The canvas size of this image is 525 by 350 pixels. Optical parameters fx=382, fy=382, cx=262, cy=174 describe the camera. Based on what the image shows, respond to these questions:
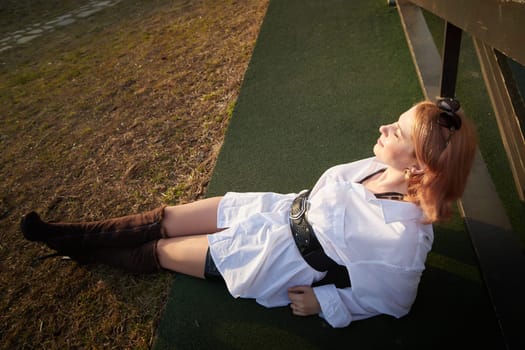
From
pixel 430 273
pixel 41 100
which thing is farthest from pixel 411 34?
pixel 41 100

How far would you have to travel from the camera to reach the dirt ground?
2.31 m

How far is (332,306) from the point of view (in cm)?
188

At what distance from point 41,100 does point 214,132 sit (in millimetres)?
2769

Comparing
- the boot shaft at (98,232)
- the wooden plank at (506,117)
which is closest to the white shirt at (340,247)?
the boot shaft at (98,232)

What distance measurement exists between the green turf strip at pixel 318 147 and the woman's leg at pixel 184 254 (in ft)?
0.40

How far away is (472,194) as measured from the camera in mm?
2486

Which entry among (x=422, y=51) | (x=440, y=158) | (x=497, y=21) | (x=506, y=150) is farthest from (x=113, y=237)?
(x=422, y=51)

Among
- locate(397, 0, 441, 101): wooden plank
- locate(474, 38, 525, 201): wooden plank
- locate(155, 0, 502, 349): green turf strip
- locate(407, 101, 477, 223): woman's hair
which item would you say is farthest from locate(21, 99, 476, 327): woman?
locate(397, 0, 441, 101): wooden plank

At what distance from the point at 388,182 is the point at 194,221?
1.14 meters

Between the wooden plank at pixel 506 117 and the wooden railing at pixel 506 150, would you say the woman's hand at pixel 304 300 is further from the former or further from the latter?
the wooden plank at pixel 506 117

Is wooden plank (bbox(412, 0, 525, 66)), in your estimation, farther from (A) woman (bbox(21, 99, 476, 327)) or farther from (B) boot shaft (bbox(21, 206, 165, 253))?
(B) boot shaft (bbox(21, 206, 165, 253))

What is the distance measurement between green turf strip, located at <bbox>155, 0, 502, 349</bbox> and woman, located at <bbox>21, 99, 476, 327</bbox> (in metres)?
0.14

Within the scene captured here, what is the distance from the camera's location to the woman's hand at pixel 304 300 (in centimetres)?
193

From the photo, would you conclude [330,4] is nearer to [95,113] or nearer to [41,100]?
[95,113]
